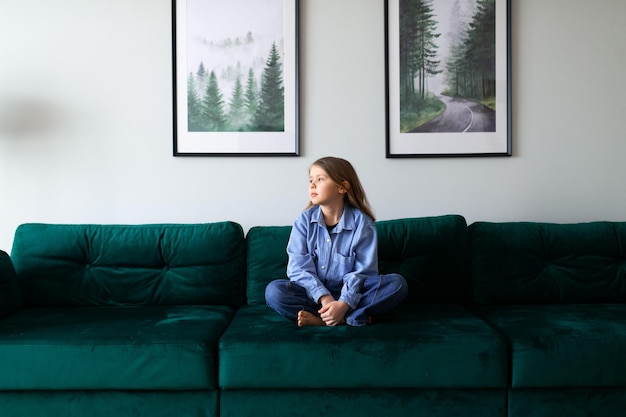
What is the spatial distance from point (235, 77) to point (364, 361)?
162 centimetres

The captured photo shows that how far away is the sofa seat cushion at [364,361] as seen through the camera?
1884 mm

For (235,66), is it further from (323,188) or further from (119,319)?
(119,319)

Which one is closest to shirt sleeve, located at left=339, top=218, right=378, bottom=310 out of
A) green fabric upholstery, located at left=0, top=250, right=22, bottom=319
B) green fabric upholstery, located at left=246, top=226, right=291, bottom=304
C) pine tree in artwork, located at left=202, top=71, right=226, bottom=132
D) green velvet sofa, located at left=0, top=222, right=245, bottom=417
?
green fabric upholstery, located at left=246, top=226, right=291, bottom=304

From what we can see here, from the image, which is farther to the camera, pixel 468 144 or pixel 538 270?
pixel 468 144

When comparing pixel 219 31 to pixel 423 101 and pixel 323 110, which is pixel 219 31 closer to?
pixel 323 110

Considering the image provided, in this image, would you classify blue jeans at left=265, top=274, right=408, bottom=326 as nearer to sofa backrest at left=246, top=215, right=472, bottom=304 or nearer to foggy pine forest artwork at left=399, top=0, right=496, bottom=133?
sofa backrest at left=246, top=215, right=472, bottom=304

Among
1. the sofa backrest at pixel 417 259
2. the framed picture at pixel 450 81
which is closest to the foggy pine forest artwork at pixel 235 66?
the framed picture at pixel 450 81

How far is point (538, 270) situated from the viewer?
8.32 ft

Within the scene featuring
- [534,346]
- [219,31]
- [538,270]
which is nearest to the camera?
[534,346]

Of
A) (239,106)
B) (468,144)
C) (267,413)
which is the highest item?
(239,106)

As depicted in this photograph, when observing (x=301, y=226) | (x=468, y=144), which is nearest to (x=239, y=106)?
(x=301, y=226)

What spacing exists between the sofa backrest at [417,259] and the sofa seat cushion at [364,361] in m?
0.58

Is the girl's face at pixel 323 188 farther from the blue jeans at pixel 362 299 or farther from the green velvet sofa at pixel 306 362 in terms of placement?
the green velvet sofa at pixel 306 362

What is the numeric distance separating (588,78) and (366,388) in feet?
6.59
